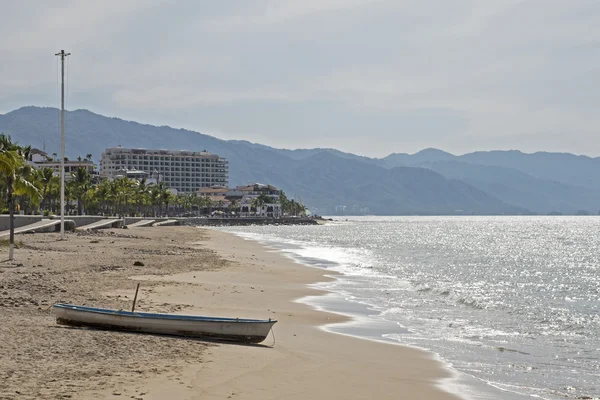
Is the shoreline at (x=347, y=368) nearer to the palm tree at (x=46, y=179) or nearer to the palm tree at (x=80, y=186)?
the palm tree at (x=46, y=179)

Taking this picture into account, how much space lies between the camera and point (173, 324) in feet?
54.2

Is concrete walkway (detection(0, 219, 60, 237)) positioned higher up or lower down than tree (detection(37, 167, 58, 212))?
lower down

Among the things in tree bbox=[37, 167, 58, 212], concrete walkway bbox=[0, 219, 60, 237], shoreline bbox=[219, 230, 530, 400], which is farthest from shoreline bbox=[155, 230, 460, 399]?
tree bbox=[37, 167, 58, 212]

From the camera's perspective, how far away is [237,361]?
48.1 feet

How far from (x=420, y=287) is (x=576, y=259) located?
39314 millimetres

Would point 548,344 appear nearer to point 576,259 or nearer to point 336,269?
point 336,269

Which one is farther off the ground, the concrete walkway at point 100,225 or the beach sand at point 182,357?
the concrete walkway at point 100,225

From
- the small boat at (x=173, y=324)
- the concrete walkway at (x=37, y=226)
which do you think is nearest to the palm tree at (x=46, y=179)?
the concrete walkway at (x=37, y=226)

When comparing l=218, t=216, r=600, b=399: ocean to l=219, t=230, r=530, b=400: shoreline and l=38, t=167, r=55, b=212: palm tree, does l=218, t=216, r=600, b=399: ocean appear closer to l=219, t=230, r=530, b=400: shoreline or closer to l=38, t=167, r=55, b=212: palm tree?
l=219, t=230, r=530, b=400: shoreline

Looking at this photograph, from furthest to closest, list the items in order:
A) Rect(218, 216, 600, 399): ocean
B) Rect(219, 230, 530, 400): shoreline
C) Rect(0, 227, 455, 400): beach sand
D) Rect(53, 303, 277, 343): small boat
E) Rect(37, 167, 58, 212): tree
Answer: Rect(37, 167, 58, 212): tree
Rect(53, 303, 277, 343): small boat
Rect(218, 216, 600, 399): ocean
Rect(219, 230, 530, 400): shoreline
Rect(0, 227, 455, 400): beach sand

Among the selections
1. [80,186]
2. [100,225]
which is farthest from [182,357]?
[80,186]

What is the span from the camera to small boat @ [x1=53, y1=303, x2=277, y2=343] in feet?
54.1

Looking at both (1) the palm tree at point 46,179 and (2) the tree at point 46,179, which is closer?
(2) the tree at point 46,179

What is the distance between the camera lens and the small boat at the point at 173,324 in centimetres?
1650
